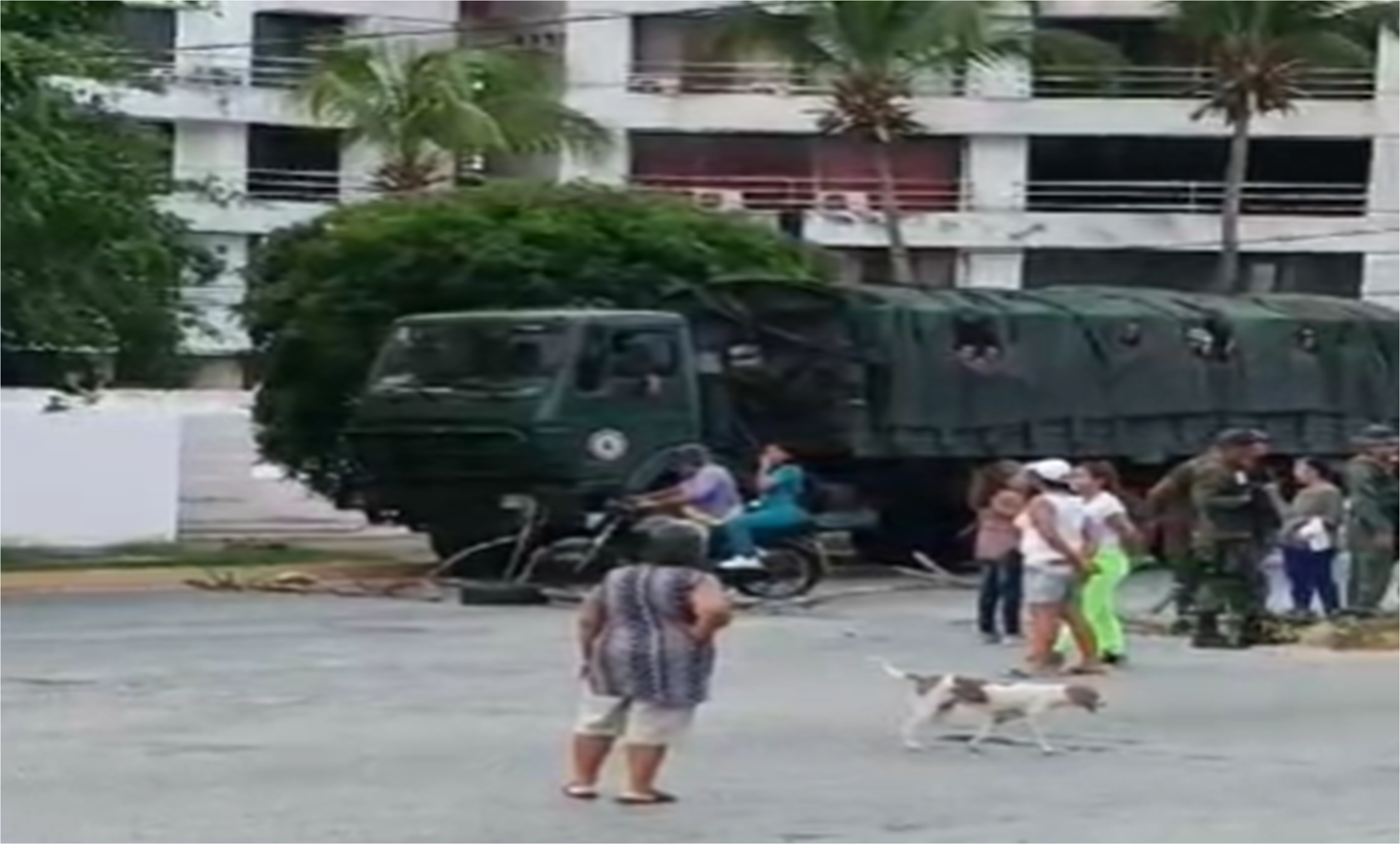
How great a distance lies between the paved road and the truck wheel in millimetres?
3706

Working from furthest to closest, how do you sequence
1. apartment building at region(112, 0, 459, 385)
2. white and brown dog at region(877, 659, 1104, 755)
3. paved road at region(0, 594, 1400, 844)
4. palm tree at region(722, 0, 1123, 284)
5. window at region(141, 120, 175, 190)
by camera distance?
1. apartment building at region(112, 0, 459, 385)
2. palm tree at region(722, 0, 1123, 284)
3. window at region(141, 120, 175, 190)
4. white and brown dog at region(877, 659, 1104, 755)
5. paved road at region(0, 594, 1400, 844)

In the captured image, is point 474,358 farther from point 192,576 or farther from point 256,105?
point 256,105

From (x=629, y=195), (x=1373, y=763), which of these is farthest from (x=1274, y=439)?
(x=1373, y=763)

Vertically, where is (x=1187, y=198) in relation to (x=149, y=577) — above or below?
above

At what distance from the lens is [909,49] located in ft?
162

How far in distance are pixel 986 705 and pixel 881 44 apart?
32.0 meters

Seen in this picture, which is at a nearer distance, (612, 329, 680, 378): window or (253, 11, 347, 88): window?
(612, 329, 680, 378): window

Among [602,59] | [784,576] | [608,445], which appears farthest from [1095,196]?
[784,576]

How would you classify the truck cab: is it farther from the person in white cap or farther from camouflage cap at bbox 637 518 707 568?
camouflage cap at bbox 637 518 707 568

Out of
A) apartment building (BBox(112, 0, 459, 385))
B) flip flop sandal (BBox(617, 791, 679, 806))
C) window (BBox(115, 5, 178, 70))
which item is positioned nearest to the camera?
flip flop sandal (BBox(617, 791, 679, 806))

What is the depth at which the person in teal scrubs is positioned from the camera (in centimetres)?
3102

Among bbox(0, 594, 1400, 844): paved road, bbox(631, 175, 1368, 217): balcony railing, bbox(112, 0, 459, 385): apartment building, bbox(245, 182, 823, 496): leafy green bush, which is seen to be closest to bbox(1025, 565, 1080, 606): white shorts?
bbox(0, 594, 1400, 844): paved road

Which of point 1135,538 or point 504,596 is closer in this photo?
point 1135,538

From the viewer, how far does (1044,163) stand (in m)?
60.5
